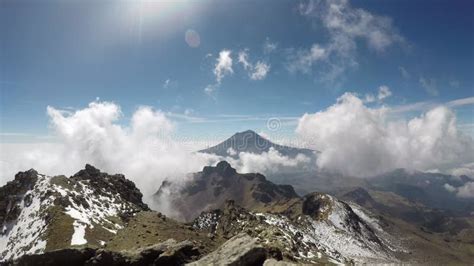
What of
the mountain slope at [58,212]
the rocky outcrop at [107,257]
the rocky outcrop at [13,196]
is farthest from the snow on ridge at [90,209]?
the rocky outcrop at [107,257]

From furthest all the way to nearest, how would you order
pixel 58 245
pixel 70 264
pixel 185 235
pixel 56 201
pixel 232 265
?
pixel 56 201 → pixel 185 235 → pixel 58 245 → pixel 70 264 → pixel 232 265

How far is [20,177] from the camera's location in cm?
14725

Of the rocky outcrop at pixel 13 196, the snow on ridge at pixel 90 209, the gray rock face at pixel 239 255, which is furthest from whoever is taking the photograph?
the rocky outcrop at pixel 13 196

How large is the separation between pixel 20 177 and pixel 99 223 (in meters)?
61.4

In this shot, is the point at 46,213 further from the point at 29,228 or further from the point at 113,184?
the point at 113,184

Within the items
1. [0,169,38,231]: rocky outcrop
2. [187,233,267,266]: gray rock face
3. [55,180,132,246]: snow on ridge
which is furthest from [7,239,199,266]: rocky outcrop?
[0,169,38,231]: rocky outcrop

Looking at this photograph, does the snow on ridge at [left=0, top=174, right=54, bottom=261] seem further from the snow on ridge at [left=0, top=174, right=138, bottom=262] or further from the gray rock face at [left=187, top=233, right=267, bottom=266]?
the gray rock face at [left=187, top=233, right=267, bottom=266]

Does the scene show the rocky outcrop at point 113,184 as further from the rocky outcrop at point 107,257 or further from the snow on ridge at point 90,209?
the rocky outcrop at point 107,257

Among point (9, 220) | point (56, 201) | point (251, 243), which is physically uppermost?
point (251, 243)

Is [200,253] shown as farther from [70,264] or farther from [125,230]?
[125,230]

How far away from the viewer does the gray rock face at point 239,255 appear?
90.2 feet

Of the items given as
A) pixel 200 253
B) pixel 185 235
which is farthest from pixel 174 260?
pixel 185 235

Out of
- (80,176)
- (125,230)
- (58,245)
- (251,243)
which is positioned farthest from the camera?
(80,176)

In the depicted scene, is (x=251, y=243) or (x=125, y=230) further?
(x=125, y=230)
